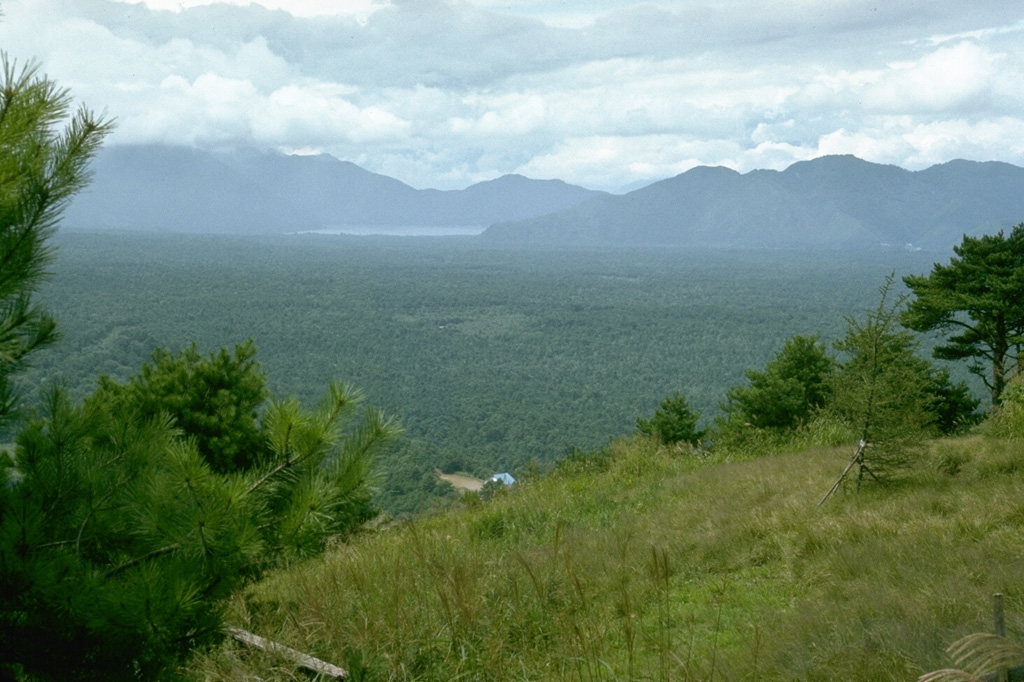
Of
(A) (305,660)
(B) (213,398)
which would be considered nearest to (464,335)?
(B) (213,398)

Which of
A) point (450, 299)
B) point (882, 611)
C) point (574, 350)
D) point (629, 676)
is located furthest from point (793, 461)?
point (450, 299)

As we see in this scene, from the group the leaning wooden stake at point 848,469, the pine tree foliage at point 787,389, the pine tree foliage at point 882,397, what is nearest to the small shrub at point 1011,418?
the pine tree foliage at point 882,397

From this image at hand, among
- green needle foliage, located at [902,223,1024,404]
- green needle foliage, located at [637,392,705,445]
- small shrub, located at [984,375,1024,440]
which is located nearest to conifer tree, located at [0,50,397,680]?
small shrub, located at [984,375,1024,440]

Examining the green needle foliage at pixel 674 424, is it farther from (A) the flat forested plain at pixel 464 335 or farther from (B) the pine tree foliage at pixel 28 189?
(B) the pine tree foliage at pixel 28 189

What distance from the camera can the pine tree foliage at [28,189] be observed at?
2750 mm

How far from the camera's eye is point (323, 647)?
151 inches

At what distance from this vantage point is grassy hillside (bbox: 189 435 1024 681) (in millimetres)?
3394

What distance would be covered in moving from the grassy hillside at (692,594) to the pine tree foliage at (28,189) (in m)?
1.50

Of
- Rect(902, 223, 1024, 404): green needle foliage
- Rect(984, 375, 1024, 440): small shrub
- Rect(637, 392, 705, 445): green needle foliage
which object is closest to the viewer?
Rect(984, 375, 1024, 440): small shrub

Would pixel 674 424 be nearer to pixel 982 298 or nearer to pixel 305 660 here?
pixel 982 298

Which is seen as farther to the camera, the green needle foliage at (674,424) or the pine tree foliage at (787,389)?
the green needle foliage at (674,424)

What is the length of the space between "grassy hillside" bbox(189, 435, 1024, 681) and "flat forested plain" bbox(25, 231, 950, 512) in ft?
68.1

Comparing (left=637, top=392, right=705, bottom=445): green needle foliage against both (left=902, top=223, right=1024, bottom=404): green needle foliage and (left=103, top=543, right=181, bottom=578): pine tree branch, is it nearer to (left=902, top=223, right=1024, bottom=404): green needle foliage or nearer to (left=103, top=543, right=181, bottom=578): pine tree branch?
(left=902, top=223, right=1024, bottom=404): green needle foliage

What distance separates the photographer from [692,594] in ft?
17.0
